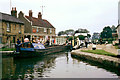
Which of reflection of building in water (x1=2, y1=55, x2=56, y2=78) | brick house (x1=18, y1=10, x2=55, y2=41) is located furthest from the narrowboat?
brick house (x1=18, y1=10, x2=55, y2=41)

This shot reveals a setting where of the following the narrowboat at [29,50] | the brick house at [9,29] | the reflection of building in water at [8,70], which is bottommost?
the reflection of building in water at [8,70]

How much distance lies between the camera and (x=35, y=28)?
4544cm

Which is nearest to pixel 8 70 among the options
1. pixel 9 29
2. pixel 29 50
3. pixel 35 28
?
pixel 29 50

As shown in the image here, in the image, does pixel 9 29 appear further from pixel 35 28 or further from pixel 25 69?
pixel 25 69

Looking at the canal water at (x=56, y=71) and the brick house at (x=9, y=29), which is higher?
the brick house at (x=9, y=29)

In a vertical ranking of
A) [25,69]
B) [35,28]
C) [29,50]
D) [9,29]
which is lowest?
[25,69]

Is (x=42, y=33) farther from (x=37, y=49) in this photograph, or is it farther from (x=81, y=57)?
(x=81, y=57)

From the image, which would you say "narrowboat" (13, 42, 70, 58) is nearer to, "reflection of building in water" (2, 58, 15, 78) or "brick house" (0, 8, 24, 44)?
"reflection of building in water" (2, 58, 15, 78)

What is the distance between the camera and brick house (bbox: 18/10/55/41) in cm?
4384

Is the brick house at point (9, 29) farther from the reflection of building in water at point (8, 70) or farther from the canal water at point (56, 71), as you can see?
the canal water at point (56, 71)

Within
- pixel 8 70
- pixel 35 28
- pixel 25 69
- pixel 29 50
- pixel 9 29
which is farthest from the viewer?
pixel 35 28

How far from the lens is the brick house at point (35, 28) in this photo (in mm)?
43844

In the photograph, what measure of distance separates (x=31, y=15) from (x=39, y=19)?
11.6 ft

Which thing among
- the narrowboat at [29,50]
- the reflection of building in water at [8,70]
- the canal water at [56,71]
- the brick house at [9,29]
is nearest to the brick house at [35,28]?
the brick house at [9,29]
